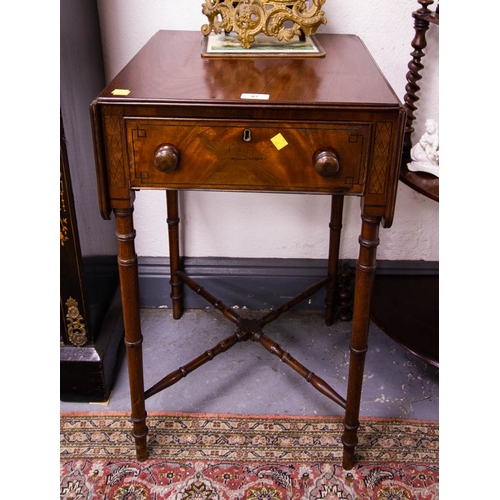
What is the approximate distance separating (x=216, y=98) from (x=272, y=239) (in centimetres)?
97

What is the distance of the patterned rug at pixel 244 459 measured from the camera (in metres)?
1.56

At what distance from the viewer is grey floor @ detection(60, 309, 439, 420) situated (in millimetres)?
1816

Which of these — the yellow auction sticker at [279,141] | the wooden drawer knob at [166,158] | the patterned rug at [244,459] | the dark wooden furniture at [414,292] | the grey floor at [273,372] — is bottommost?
the grey floor at [273,372]

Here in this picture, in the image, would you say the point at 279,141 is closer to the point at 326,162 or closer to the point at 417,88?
the point at 326,162

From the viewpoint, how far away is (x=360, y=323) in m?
1.46

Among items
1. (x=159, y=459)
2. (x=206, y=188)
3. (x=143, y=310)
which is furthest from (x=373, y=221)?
(x=143, y=310)

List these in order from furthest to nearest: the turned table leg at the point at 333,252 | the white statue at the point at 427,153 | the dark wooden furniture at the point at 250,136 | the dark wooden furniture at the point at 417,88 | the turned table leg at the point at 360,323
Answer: the turned table leg at the point at 333,252
the white statue at the point at 427,153
the dark wooden furniture at the point at 417,88
the turned table leg at the point at 360,323
the dark wooden furniture at the point at 250,136

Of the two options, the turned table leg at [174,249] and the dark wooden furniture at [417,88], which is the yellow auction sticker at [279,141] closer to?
the dark wooden furniture at [417,88]

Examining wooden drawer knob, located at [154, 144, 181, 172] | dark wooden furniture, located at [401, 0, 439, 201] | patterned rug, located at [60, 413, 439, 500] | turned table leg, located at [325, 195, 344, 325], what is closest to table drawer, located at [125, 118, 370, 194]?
wooden drawer knob, located at [154, 144, 181, 172]

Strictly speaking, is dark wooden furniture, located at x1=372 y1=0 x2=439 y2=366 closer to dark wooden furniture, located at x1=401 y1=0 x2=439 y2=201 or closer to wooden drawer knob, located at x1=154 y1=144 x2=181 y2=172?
dark wooden furniture, located at x1=401 y1=0 x2=439 y2=201

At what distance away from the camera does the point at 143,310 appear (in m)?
2.23

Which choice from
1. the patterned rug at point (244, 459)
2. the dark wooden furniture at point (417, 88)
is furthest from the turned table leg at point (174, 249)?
the dark wooden furniture at point (417, 88)

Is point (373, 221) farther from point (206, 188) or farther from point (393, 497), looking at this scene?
point (393, 497)

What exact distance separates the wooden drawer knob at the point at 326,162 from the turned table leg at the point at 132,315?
42cm
